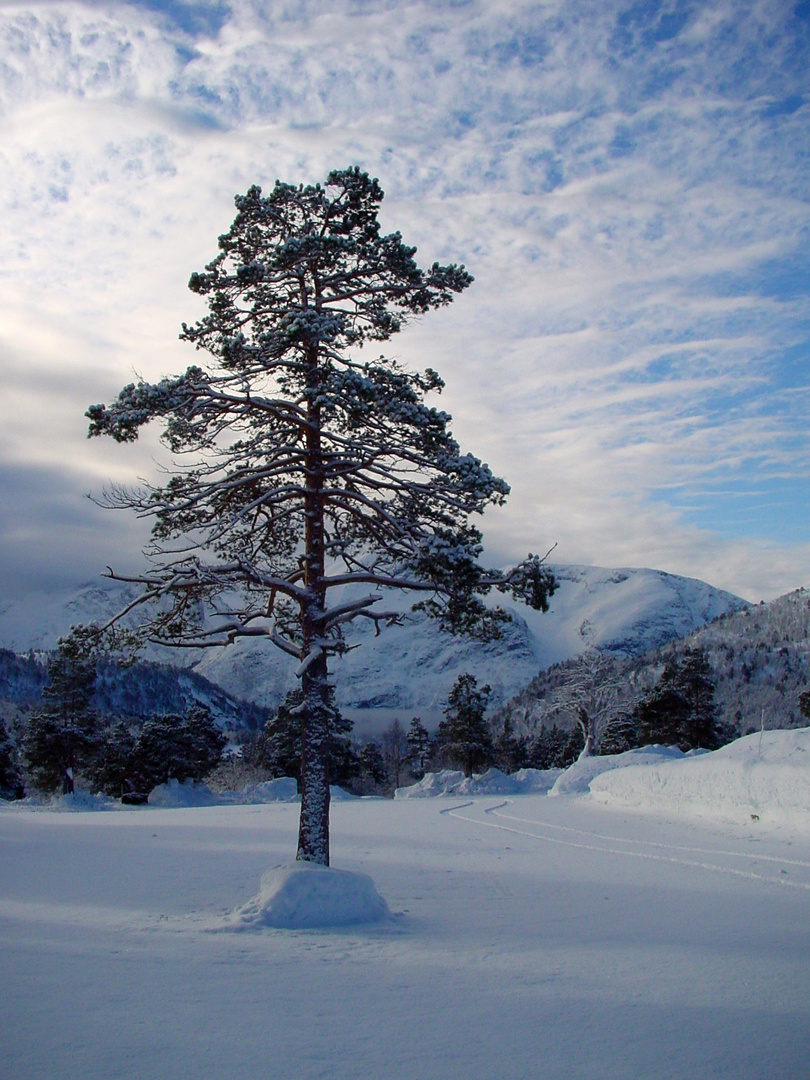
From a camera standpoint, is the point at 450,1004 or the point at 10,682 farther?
the point at 10,682

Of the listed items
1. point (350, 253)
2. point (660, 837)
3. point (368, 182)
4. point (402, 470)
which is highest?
point (368, 182)

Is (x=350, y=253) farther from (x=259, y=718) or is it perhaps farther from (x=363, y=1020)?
(x=259, y=718)

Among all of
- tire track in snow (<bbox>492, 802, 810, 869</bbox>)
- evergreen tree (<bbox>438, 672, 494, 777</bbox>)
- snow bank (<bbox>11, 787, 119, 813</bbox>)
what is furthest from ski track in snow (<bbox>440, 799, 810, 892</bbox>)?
evergreen tree (<bbox>438, 672, 494, 777</bbox>)

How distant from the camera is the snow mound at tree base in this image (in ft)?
28.7

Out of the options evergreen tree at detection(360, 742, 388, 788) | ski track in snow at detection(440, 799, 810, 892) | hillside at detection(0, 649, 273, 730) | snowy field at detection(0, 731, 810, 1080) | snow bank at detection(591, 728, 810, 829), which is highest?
hillside at detection(0, 649, 273, 730)

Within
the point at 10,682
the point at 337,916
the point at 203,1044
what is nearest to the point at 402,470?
the point at 337,916

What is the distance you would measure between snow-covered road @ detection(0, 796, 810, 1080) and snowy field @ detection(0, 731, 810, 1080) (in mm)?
24

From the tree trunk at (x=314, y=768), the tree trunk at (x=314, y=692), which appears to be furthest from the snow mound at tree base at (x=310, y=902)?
the tree trunk at (x=314, y=768)

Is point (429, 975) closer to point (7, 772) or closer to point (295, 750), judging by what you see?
point (295, 750)

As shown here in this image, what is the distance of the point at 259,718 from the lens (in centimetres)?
19088

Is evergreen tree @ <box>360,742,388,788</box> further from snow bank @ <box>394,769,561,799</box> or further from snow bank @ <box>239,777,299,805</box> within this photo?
snow bank @ <box>239,777,299,805</box>

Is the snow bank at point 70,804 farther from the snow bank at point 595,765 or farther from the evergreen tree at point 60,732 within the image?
the snow bank at point 595,765

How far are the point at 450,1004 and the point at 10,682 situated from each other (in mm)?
196395

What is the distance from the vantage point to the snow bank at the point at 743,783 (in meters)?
17.9
